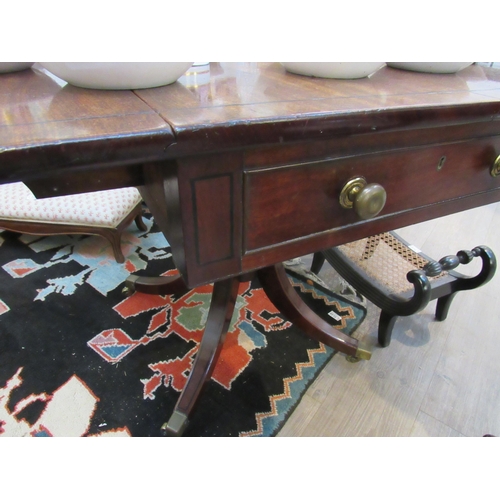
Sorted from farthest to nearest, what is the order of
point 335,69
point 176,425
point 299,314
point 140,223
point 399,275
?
point 140,223
point 399,275
point 299,314
point 176,425
point 335,69

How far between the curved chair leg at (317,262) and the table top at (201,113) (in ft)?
2.27

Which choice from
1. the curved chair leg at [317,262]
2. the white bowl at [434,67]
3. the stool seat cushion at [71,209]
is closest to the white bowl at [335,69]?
the white bowl at [434,67]

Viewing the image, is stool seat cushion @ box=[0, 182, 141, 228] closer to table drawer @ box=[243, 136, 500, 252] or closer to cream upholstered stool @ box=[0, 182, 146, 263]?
cream upholstered stool @ box=[0, 182, 146, 263]

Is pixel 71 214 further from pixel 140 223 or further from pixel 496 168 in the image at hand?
pixel 496 168

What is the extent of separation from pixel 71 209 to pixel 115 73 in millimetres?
832

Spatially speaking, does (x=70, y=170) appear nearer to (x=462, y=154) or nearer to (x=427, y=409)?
(x=462, y=154)

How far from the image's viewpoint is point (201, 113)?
0.30 meters

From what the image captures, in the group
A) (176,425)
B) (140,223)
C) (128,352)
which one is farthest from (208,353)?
(140,223)

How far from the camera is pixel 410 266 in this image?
0.92 metres

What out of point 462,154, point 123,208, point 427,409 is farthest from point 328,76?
point 123,208

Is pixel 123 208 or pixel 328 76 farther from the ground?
pixel 328 76

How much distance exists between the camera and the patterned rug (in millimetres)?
723

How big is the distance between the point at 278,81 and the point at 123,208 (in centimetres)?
82

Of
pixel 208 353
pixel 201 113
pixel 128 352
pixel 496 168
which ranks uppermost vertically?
pixel 201 113
